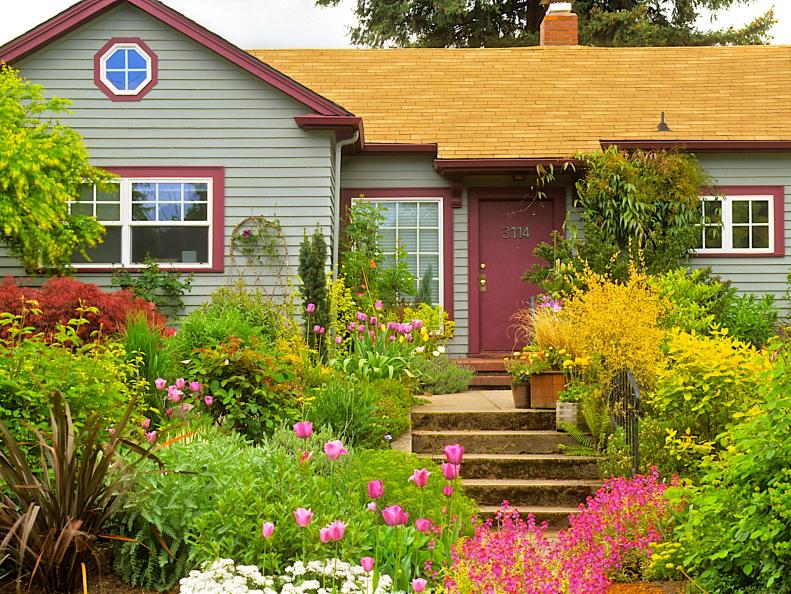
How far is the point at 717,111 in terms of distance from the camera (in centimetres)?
1475

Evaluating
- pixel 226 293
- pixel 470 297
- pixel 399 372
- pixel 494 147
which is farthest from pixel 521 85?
pixel 399 372

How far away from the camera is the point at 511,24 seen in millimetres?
26281

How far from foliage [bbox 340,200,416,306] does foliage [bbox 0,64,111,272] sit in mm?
3220

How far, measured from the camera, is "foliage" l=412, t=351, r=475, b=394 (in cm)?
1059

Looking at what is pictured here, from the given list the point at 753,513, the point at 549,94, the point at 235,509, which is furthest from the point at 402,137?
the point at 753,513

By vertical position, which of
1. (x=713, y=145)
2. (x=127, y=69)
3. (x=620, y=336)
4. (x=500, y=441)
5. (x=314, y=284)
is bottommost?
(x=500, y=441)

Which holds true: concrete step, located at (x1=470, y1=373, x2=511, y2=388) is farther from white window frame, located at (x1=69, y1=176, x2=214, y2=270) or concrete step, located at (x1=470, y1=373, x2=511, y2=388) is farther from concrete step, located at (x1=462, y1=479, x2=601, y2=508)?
concrete step, located at (x1=462, y1=479, x2=601, y2=508)

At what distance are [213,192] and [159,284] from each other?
1371 millimetres

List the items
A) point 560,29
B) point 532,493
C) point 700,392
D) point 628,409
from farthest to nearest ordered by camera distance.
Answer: point 560,29 → point 532,493 → point 628,409 → point 700,392

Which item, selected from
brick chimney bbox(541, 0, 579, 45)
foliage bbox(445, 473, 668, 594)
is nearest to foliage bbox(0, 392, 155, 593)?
foliage bbox(445, 473, 668, 594)

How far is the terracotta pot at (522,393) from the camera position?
898cm

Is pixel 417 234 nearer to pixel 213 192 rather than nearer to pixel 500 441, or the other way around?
pixel 213 192

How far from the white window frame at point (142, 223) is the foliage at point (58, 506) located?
7.79 metres

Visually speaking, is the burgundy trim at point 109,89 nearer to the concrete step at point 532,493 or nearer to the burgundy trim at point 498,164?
the burgundy trim at point 498,164
